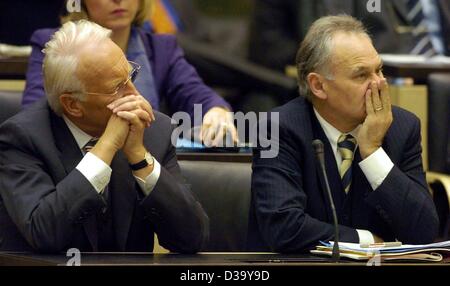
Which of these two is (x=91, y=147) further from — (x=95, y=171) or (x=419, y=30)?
(x=419, y=30)

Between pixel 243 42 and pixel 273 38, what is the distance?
406 mm

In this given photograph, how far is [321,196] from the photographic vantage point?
3371 millimetres

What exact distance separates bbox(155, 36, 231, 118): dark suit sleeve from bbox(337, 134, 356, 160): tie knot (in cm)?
77

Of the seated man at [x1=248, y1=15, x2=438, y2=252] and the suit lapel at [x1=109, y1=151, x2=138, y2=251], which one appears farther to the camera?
the seated man at [x1=248, y1=15, x2=438, y2=252]

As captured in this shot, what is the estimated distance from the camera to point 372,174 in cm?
333

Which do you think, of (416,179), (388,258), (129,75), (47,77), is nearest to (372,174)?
(416,179)

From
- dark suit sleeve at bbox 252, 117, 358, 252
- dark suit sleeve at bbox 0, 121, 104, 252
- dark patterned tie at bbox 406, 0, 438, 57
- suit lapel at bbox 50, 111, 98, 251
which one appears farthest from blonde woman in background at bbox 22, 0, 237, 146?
dark patterned tie at bbox 406, 0, 438, 57

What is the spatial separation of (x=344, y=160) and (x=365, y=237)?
0.84ft

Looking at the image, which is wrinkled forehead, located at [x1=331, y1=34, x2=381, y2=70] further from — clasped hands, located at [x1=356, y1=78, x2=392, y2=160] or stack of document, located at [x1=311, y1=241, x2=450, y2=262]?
stack of document, located at [x1=311, y1=241, x2=450, y2=262]

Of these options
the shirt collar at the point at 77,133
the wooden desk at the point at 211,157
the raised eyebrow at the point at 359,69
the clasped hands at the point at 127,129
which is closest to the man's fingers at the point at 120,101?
the clasped hands at the point at 127,129

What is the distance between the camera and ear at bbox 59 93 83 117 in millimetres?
3156

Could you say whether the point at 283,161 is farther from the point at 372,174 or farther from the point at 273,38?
the point at 273,38

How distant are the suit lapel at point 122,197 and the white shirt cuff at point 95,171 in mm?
126

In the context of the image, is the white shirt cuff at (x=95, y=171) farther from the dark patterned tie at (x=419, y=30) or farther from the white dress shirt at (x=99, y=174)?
the dark patterned tie at (x=419, y=30)
